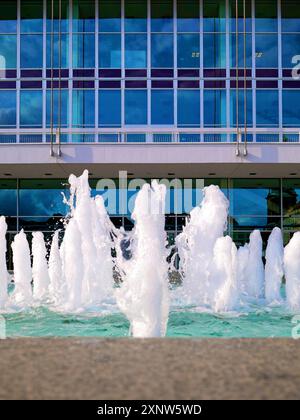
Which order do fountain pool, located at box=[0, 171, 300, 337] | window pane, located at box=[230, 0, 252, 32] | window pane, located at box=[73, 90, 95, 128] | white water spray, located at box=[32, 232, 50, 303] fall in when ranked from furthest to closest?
window pane, located at box=[230, 0, 252, 32] → window pane, located at box=[73, 90, 95, 128] → white water spray, located at box=[32, 232, 50, 303] → fountain pool, located at box=[0, 171, 300, 337]

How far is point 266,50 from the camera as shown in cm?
2173

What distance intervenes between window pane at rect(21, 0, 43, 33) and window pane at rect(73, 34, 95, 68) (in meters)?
1.73

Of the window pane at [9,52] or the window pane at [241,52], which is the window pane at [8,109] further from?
the window pane at [241,52]

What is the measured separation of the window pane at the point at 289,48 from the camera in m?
21.6

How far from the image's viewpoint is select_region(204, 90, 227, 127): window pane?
2141cm

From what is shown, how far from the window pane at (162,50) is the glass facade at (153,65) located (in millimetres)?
44

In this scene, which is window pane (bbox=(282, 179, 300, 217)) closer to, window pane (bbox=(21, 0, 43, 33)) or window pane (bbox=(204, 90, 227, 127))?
window pane (bbox=(204, 90, 227, 127))

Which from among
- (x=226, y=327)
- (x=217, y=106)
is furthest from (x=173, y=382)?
(x=217, y=106)

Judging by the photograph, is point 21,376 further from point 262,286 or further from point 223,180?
point 223,180

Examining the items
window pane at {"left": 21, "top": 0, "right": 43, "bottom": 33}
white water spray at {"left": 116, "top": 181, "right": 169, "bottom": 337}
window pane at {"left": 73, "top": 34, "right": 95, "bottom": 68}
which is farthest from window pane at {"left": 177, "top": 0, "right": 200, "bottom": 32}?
white water spray at {"left": 116, "top": 181, "right": 169, "bottom": 337}

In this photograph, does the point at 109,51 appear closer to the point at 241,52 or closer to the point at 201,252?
the point at 241,52

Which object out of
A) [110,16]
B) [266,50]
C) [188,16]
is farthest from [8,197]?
[266,50]

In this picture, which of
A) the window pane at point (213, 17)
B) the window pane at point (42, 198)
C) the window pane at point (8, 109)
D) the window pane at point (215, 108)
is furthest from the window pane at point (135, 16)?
the window pane at point (42, 198)

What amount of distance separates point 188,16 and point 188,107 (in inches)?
162
